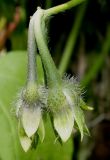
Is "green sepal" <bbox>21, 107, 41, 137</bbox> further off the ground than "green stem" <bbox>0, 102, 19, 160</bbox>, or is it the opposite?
"green sepal" <bbox>21, 107, 41, 137</bbox>

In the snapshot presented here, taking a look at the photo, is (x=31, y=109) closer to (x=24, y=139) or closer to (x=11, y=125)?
(x=24, y=139)

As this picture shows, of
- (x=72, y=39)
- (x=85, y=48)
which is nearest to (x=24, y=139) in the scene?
(x=72, y=39)

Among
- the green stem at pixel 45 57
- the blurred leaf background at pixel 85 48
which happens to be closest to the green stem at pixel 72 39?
the blurred leaf background at pixel 85 48

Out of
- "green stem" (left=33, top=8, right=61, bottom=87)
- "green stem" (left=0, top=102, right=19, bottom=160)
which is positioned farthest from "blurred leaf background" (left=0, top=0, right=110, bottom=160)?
"green stem" (left=33, top=8, right=61, bottom=87)

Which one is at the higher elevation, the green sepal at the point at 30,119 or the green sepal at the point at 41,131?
the green sepal at the point at 30,119

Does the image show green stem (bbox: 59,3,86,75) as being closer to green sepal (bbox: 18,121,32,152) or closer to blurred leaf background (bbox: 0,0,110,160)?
blurred leaf background (bbox: 0,0,110,160)

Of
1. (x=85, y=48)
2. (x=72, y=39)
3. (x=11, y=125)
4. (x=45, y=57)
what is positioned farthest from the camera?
(x=85, y=48)

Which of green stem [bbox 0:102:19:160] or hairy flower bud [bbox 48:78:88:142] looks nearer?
hairy flower bud [bbox 48:78:88:142]

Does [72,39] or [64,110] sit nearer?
[64,110]

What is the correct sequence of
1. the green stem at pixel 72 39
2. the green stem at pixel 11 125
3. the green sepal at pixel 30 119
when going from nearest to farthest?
the green sepal at pixel 30 119 → the green stem at pixel 11 125 → the green stem at pixel 72 39

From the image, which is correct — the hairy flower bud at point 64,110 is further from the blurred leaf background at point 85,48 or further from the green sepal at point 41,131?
the blurred leaf background at point 85,48

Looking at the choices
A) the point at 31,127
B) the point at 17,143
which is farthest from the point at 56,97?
the point at 17,143

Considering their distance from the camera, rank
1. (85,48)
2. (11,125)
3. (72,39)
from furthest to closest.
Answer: (85,48) → (72,39) → (11,125)
